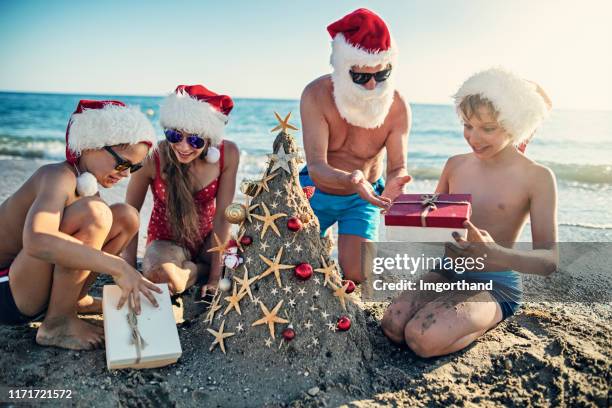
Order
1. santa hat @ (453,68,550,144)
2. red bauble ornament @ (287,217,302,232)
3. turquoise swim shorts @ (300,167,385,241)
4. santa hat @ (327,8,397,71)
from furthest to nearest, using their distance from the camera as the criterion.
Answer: turquoise swim shorts @ (300,167,385,241) → santa hat @ (327,8,397,71) → santa hat @ (453,68,550,144) → red bauble ornament @ (287,217,302,232)

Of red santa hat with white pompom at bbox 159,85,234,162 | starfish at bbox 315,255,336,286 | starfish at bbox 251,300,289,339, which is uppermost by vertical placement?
red santa hat with white pompom at bbox 159,85,234,162

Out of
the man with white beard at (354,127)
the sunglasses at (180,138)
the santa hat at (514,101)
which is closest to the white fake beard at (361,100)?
the man with white beard at (354,127)

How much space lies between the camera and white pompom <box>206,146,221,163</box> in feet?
13.4

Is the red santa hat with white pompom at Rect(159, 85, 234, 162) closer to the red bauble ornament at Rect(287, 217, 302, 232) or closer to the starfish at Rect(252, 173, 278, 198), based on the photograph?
the starfish at Rect(252, 173, 278, 198)

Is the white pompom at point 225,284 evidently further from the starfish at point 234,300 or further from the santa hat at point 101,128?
the santa hat at point 101,128

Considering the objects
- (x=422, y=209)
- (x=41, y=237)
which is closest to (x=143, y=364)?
(x=41, y=237)

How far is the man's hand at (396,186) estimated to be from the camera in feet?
12.4

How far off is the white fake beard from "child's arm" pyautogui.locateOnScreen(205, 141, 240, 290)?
957mm

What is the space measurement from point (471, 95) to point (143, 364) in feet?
8.47

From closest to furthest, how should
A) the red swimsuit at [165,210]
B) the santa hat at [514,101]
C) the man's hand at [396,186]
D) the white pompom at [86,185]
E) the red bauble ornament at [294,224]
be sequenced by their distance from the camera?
the red bauble ornament at [294,224] → the white pompom at [86,185] → the santa hat at [514,101] → the man's hand at [396,186] → the red swimsuit at [165,210]

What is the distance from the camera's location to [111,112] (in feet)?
10.4

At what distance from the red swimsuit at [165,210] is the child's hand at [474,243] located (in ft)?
6.77

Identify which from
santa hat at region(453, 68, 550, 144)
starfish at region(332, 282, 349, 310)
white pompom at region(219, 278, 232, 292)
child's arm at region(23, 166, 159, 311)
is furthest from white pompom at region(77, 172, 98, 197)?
santa hat at region(453, 68, 550, 144)

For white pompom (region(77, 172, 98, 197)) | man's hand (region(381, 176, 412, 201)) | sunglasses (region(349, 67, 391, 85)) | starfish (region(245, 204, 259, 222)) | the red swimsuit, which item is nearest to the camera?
starfish (region(245, 204, 259, 222))
